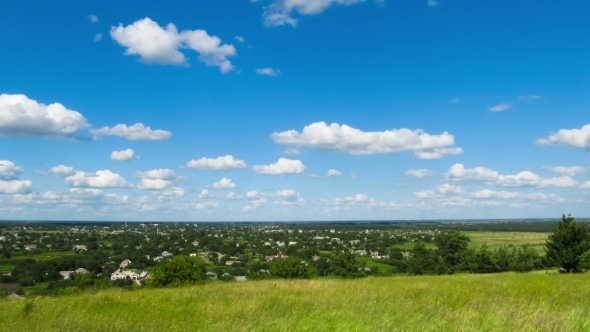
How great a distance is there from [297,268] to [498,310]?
109ft

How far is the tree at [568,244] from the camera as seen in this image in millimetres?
29781

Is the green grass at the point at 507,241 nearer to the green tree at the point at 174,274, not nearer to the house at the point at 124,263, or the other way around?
the green tree at the point at 174,274

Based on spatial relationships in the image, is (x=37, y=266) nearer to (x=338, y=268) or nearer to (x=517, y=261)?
(x=338, y=268)

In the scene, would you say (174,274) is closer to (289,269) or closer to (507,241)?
(289,269)

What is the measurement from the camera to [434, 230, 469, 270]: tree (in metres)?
58.3

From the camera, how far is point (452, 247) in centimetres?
5909

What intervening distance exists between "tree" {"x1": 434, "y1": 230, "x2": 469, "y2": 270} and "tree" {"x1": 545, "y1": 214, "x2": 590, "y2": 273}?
26.9 meters

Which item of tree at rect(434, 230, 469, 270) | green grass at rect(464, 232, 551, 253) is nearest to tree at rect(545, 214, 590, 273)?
tree at rect(434, 230, 469, 270)

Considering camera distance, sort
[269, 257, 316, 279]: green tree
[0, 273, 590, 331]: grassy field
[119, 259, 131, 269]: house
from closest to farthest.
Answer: [0, 273, 590, 331]: grassy field, [269, 257, 316, 279]: green tree, [119, 259, 131, 269]: house

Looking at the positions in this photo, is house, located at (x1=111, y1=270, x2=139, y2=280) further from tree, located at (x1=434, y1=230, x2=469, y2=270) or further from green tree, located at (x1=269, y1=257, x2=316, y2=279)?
tree, located at (x1=434, y1=230, x2=469, y2=270)

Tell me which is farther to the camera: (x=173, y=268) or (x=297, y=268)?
(x=297, y=268)

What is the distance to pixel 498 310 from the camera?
8000 mm

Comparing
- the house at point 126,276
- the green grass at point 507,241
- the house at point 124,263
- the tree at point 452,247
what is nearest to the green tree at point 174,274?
the house at point 126,276

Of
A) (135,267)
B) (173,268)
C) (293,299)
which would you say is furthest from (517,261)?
(135,267)
